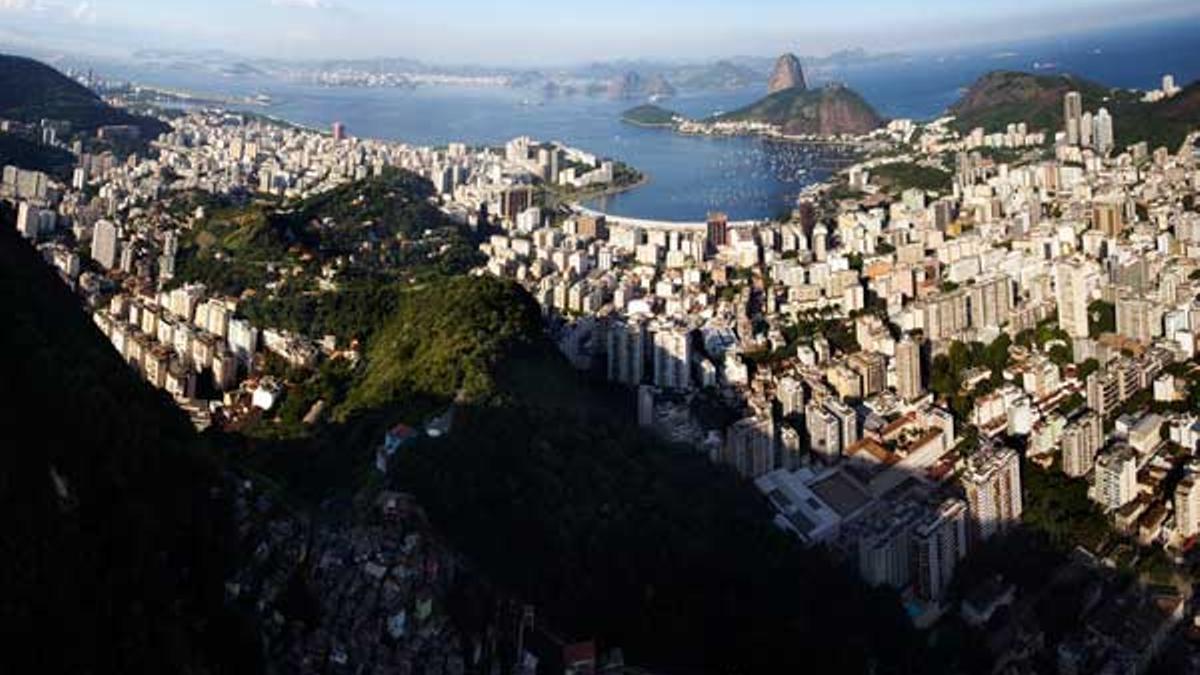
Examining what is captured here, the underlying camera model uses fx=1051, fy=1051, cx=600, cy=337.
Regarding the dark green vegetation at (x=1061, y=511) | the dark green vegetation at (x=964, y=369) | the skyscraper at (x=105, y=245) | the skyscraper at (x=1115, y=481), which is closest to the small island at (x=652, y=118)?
the skyscraper at (x=105, y=245)

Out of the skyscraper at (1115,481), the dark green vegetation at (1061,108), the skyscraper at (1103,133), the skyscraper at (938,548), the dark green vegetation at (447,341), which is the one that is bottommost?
the skyscraper at (938,548)

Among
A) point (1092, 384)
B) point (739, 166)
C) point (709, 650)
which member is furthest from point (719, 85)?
point (709, 650)

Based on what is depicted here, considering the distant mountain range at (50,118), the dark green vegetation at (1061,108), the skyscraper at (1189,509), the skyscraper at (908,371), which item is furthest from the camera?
the dark green vegetation at (1061,108)

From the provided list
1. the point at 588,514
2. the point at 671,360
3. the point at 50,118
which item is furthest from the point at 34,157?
the point at 588,514

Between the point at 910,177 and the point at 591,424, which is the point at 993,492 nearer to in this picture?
the point at 591,424

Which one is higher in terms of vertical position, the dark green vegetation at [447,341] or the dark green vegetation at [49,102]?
the dark green vegetation at [49,102]

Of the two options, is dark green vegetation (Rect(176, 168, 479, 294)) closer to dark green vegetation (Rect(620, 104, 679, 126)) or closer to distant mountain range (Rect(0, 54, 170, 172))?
distant mountain range (Rect(0, 54, 170, 172))

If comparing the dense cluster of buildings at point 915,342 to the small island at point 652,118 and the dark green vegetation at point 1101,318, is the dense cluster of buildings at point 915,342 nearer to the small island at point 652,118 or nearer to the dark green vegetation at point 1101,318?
the dark green vegetation at point 1101,318
